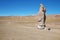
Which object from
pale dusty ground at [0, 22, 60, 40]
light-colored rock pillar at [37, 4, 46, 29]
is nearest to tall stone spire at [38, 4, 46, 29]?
light-colored rock pillar at [37, 4, 46, 29]

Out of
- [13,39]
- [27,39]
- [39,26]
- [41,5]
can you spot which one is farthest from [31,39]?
[41,5]

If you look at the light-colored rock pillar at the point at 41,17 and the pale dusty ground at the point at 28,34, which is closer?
the pale dusty ground at the point at 28,34

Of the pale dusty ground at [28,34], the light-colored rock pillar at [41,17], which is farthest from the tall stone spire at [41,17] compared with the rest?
the pale dusty ground at [28,34]

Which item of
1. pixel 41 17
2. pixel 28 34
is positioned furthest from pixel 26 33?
pixel 41 17

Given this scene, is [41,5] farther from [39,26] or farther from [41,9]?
[39,26]

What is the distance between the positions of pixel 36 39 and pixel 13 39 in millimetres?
1907

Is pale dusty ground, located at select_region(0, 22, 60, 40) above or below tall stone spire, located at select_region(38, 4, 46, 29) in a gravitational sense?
below

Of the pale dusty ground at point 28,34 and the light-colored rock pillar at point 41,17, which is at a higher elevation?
the light-colored rock pillar at point 41,17

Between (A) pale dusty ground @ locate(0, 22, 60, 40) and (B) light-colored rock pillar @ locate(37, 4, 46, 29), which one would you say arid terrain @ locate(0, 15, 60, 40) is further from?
(B) light-colored rock pillar @ locate(37, 4, 46, 29)

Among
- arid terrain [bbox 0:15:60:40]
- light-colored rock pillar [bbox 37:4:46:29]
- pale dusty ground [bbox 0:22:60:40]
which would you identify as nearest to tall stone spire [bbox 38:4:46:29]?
light-colored rock pillar [bbox 37:4:46:29]

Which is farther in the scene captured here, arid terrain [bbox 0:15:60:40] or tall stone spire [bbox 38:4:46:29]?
tall stone spire [bbox 38:4:46:29]

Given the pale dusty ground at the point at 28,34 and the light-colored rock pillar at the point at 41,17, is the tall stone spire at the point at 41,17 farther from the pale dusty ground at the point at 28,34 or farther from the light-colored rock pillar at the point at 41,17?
the pale dusty ground at the point at 28,34

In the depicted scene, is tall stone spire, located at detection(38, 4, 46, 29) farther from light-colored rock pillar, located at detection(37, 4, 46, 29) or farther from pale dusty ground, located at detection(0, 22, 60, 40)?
pale dusty ground, located at detection(0, 22, 60, 40)

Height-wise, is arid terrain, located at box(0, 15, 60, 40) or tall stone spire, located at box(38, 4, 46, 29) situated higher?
tall stone spire, located at box(38, 4, 46, 29)
